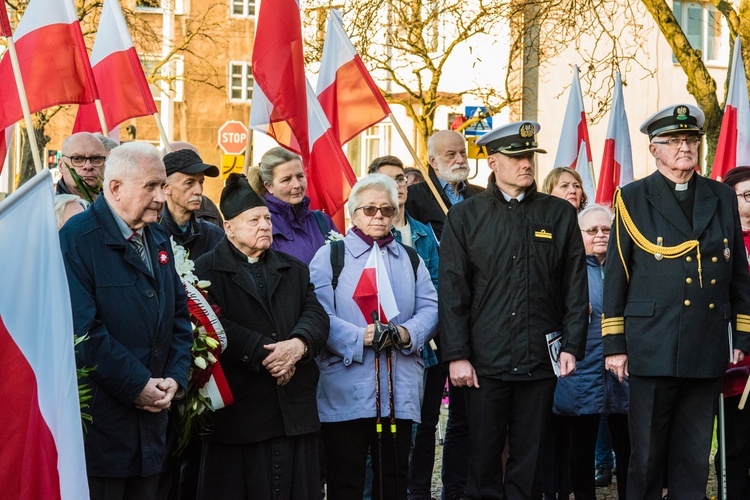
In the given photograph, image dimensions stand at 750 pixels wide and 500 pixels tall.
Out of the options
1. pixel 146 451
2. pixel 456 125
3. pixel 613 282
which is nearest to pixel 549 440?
pixel 613 282

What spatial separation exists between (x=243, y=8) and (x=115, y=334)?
37.8 meters

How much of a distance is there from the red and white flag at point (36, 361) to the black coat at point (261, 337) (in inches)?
78.9

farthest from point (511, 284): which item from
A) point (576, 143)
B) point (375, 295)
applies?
point (576, 143)

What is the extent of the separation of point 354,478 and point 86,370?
2103 millimetres

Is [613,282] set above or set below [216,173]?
below

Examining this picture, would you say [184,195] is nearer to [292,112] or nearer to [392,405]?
[392,405]

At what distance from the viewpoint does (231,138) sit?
29.5m

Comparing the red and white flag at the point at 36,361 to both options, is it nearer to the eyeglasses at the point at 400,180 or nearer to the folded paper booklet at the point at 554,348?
the folded paper booklet at the point at 554,348

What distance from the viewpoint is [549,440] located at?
789cm

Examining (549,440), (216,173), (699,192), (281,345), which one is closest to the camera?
(281,345)

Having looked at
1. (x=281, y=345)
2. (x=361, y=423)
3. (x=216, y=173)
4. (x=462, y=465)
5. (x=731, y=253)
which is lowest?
(x=462, y=465)

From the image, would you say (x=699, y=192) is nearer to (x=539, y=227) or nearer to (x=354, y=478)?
(x=539, y=227)

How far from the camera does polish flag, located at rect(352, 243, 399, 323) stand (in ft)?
22.4

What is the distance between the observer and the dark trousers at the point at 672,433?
21.5ft
